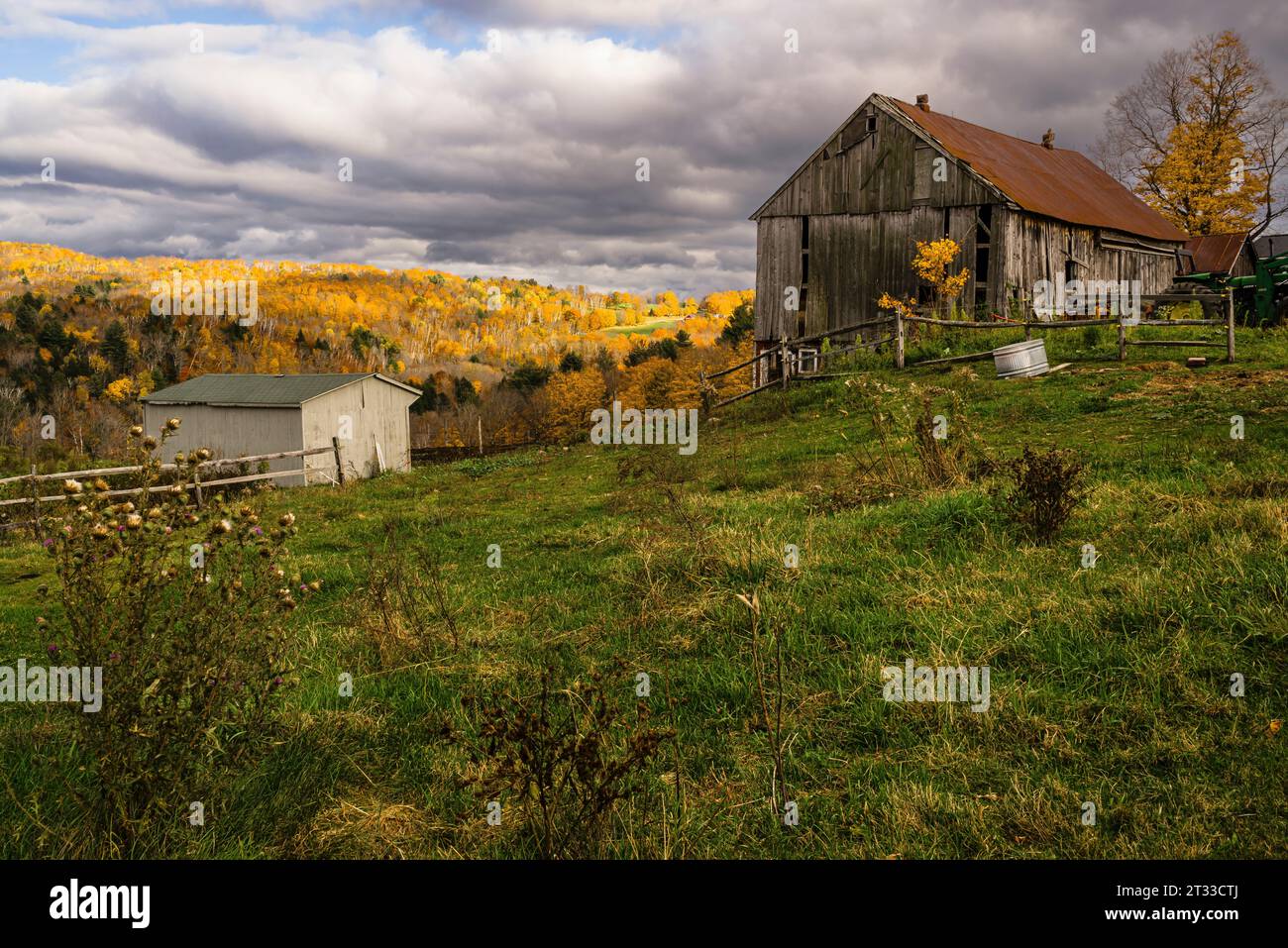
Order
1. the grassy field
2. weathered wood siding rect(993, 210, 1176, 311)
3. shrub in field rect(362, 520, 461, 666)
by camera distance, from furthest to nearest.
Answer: weathered wood siding rect(993, 210, 1176, 311), shrub in field rect(362, 520, 461, 666), the grassy field

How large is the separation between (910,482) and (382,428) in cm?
2822

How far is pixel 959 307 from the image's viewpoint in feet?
78.6

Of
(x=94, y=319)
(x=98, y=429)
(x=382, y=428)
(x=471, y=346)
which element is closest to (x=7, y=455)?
(x=382, y=428)

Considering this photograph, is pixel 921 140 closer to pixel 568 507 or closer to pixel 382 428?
pixel 568 507

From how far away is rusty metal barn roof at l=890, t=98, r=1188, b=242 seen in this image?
79.8ft

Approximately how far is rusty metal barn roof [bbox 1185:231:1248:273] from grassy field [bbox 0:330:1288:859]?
3114 cm

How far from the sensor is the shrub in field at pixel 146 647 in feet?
11.4

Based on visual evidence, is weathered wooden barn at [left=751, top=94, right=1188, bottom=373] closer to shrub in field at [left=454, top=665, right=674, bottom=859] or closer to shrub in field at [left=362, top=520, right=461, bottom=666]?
shrub in field at [left=362, top=520, right=461, bottom=666]

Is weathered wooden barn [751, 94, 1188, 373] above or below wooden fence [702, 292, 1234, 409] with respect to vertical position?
above

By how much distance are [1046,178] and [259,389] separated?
29.1 metres

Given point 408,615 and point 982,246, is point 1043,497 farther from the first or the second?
point 982,246

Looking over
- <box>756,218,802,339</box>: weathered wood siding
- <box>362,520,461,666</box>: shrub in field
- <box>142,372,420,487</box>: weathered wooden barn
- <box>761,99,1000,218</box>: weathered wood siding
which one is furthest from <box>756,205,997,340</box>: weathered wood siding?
<box>362,520,461,666</box>: shrub in field

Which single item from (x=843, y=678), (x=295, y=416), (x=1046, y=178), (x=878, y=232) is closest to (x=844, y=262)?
(x=878, y=232)

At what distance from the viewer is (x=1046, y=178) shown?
28562mm
